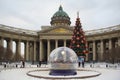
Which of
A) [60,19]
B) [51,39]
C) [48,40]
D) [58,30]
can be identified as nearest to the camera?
[48,40]

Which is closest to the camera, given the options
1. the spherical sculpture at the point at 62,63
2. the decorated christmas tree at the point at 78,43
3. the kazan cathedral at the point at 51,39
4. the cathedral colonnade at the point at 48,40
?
the spherical sculpture at the point at 62,63

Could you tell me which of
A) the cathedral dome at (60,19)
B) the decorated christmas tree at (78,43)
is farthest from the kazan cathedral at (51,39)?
the decorated christmas tree at (78,43)

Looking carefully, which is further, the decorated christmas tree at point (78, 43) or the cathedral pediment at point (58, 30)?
the cathedral pediment at point (58, 30)

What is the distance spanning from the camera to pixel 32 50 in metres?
92.8

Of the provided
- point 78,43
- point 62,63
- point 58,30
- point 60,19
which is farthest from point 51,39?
point 62,63

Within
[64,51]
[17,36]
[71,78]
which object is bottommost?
[71,78]

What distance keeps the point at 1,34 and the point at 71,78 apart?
2166 inches

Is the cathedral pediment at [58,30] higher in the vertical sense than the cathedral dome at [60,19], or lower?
lower

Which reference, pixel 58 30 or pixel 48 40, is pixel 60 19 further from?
pixel 48 40

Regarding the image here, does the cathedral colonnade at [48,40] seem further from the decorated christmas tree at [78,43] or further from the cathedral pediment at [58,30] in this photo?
the decorated christmas tree at [78,43]

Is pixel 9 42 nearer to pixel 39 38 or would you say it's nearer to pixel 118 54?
pixel 39 38

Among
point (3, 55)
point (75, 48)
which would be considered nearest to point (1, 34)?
point (3, 55)

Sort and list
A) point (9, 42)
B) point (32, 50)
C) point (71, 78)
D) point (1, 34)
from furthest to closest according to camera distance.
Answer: point (32, 50) → point (9, 42) → point (1, 34) → point (71, 78)

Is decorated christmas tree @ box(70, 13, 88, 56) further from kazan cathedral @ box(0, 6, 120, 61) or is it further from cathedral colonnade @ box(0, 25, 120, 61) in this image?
cathedral colonnade @ box(0, 25, 120, 61)
